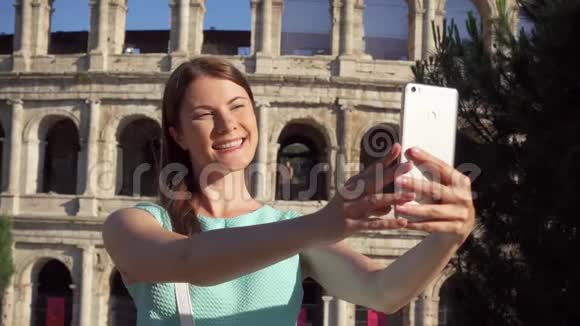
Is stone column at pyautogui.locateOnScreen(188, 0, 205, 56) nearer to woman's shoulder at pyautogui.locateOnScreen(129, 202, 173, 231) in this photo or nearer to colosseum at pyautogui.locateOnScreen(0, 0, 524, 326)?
colosseum at pyautogui.locateOnScreen(0, 0, 524, 326)

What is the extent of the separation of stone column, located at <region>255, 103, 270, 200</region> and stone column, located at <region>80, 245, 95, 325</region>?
4102 millimetres

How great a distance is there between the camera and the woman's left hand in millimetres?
1476

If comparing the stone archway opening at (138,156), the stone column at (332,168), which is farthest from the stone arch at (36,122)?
the stone column at (332,168)

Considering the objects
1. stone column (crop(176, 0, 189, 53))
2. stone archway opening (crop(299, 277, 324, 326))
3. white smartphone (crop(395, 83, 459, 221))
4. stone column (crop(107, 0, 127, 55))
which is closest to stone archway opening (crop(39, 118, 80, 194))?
stone column (crop(107, 0, 127, 55))

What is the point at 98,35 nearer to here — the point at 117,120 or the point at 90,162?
the point at 117,120

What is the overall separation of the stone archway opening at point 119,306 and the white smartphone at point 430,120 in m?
15.1

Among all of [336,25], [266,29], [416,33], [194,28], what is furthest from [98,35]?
[416,33]

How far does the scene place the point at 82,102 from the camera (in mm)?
16016

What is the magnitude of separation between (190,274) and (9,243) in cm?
1568

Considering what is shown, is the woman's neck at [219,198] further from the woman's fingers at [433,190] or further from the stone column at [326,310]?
the stone column at [326,310]

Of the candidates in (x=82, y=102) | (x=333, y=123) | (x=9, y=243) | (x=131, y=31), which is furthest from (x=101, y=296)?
(x=131, y=31)

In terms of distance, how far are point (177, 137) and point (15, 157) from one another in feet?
50.5

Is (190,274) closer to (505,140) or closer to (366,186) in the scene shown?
(366,186)

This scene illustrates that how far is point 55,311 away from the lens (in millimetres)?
16406
